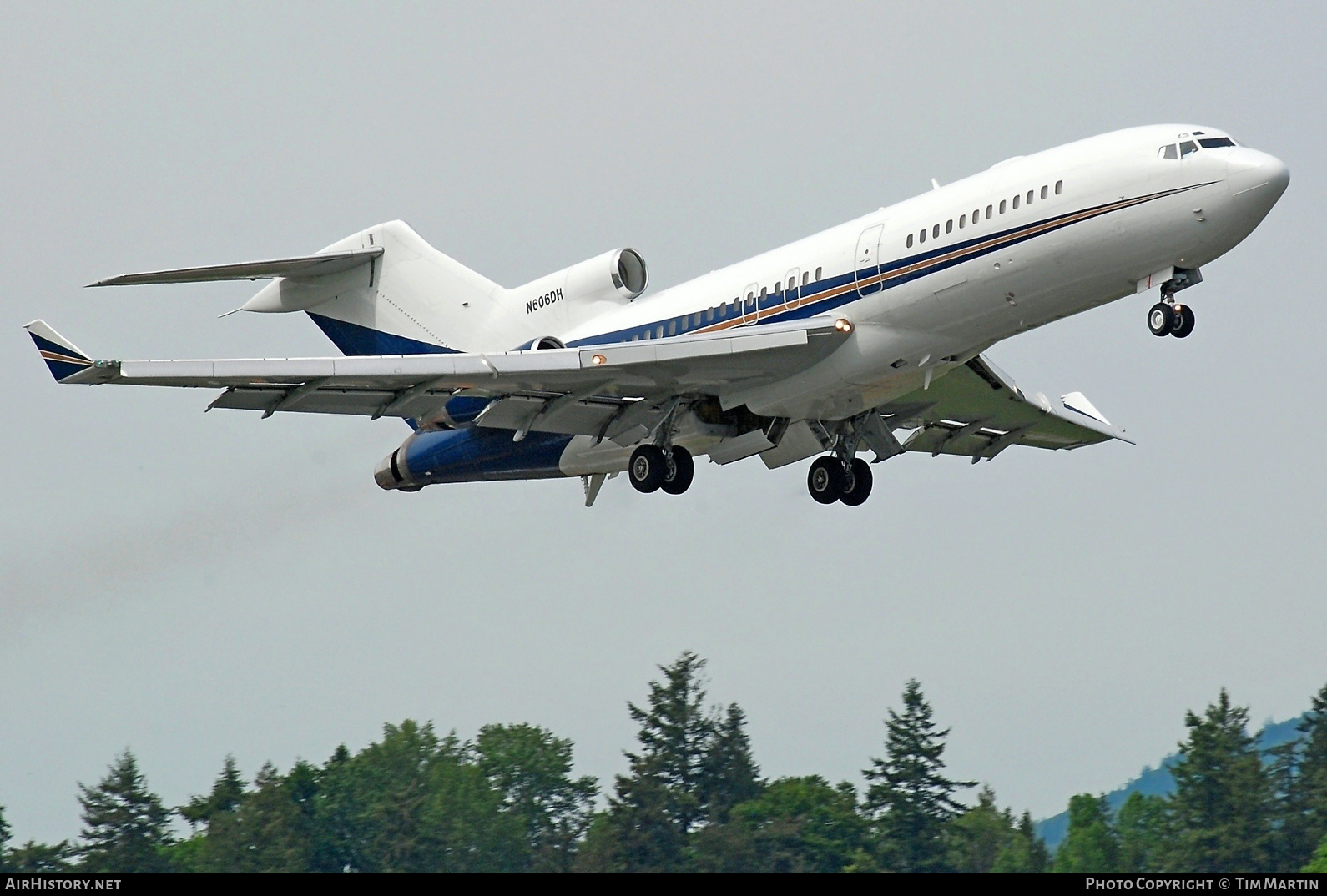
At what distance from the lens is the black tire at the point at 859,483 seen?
1198 inches

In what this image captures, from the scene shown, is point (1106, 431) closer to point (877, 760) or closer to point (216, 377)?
point (216, 377)

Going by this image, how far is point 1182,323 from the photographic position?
80.5 feet

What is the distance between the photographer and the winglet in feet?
84.9

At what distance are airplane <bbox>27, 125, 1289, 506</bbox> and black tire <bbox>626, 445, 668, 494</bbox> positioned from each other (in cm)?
4

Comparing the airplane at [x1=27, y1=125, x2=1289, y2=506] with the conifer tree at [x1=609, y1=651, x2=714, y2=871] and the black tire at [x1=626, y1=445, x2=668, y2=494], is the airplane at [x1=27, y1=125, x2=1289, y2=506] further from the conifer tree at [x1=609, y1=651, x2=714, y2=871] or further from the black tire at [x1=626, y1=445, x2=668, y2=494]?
the conifer tree at [x1=609, y1=651, x2=714, y2=871]

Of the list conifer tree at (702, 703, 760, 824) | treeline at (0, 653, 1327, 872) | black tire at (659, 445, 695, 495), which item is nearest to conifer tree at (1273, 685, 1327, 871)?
treeline at (0, 653, 1327, 872)

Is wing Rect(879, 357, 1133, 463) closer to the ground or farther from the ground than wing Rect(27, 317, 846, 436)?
farther from the ground

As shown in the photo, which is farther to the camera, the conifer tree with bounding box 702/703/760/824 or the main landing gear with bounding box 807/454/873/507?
the conifer tree with bounding box 702/703/760/824

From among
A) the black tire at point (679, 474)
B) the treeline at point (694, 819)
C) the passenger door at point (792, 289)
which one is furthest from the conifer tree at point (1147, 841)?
the passenger door at point (792, 289)

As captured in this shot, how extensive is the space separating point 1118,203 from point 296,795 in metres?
34.8

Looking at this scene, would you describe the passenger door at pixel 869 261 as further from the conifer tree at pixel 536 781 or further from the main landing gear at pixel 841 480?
the conifer tree at pixel 536 781

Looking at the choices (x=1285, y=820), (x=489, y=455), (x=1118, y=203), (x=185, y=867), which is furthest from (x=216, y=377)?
(x=1285, y=820)

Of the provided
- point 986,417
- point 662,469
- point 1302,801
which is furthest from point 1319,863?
point 662,469

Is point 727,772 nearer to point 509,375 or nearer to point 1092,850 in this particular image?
point 1092,850
